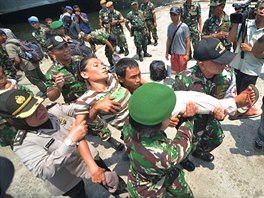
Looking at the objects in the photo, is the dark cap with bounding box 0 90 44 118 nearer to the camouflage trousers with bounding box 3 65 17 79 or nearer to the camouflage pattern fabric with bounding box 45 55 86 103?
the camouflage pattern fabric with bounding box 45 55 86 103

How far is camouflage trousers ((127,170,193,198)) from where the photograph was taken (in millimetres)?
1940

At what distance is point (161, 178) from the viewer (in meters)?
1.95

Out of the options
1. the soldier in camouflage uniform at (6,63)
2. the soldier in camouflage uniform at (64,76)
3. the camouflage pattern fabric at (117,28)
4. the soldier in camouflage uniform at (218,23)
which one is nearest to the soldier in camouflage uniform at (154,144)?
the soldier in camouflage uniform at (64,76)

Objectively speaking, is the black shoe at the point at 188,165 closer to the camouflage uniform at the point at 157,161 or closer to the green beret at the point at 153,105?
the camouflage uniform at the point at 157,161

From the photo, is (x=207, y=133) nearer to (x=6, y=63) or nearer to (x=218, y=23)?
(x=218, y=23)

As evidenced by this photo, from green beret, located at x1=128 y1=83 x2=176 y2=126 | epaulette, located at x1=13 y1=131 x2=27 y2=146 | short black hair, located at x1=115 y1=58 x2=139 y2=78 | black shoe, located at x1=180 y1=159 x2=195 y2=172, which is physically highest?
green beret, located at x1=128 y1=83 x2=176 y2=126

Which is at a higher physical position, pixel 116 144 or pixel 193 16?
pixel 193 16

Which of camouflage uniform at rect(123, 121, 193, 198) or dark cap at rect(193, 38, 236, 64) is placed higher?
dark cap at rect(193, 38, 236, 64)

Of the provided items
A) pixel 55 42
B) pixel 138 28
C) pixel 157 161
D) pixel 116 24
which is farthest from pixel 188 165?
pixel 116 24

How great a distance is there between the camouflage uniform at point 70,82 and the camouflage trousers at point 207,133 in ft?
5.29

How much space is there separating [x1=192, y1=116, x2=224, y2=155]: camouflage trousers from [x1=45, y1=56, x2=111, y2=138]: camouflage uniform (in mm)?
1613

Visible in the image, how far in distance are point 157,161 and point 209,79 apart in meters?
1.22

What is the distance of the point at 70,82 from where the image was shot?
131 inches

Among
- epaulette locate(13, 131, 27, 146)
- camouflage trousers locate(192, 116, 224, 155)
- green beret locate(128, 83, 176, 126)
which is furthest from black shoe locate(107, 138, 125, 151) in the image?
green beret locate(128, 83, 176, 126)
